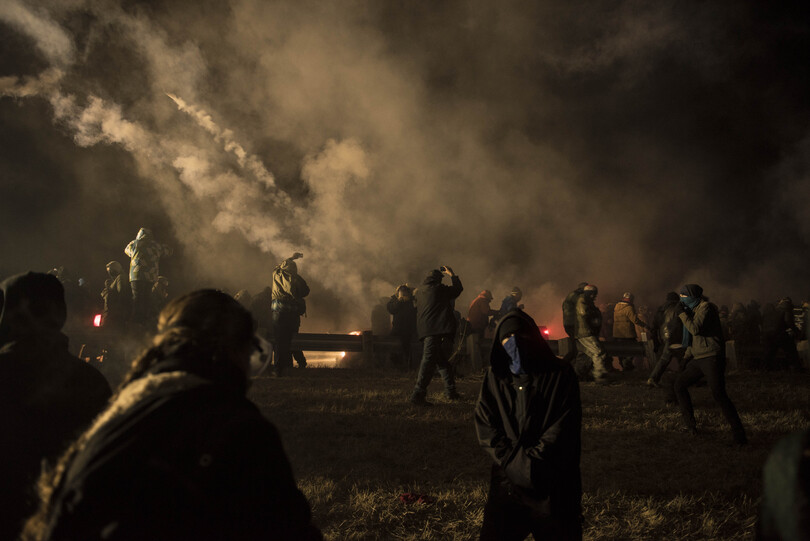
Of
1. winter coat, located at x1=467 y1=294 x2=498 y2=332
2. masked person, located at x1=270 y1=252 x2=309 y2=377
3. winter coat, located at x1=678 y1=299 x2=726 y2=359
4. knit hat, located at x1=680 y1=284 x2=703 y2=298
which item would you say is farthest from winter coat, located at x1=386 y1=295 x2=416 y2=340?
winter coat, located at x1=678 y1=299 x2=726 y2=359

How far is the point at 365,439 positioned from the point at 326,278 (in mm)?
27477

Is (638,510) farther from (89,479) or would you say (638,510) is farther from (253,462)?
(89,479)

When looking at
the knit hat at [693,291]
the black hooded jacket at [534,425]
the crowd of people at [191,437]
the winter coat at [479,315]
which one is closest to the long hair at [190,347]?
the crowd of people at [191,437]

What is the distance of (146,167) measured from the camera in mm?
25312

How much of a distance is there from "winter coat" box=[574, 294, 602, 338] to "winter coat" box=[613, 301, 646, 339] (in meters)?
3.07

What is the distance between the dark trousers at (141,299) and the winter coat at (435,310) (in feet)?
16.6

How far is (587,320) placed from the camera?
34.2 feet

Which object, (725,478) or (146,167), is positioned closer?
(725,478)

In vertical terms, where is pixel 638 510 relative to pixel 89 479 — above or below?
below

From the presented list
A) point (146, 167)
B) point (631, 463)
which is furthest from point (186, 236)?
point (631, 463)

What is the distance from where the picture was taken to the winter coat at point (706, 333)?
6.33 m

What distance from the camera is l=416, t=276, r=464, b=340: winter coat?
8047 millimetres

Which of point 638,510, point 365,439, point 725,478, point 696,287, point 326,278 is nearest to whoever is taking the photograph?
point 638,510

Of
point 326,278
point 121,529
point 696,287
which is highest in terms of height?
point 326,278
